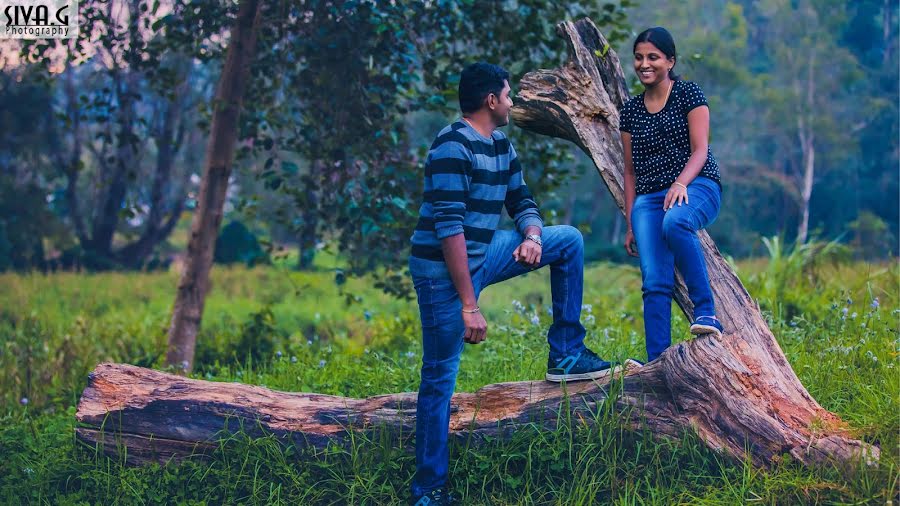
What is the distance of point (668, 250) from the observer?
4.51 meters

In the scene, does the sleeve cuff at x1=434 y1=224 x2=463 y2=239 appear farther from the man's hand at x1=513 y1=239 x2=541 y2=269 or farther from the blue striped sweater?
the man's hand at x1=513 y1=239 x2=541 y2=269

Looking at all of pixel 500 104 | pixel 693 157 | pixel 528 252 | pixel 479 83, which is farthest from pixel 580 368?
pixel 479 83

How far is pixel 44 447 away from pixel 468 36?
14.7 ft

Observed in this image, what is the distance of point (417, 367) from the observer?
6.10 meters

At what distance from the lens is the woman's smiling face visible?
438cm

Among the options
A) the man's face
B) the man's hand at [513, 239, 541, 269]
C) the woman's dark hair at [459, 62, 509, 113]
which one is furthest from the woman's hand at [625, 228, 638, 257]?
the woman's dark hair at [459, 62, 509, 113]

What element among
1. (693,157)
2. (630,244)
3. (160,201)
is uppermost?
(693,157)

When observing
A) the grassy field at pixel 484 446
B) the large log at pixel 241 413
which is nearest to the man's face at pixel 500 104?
the large log at pixel 241 413

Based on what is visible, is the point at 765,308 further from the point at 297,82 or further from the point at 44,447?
the point at 44,447

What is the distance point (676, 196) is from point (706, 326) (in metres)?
0.68

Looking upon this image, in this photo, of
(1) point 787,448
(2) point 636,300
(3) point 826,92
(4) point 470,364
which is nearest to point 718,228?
(3) point 826,92

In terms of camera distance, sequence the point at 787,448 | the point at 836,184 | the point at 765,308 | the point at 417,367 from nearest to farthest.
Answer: the point at 787,448 → the point at 417,367 → the point at 765,308 → the point at 836,184

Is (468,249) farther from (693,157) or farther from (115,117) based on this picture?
(115,117)

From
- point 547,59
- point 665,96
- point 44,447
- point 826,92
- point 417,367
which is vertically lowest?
point 44,447
